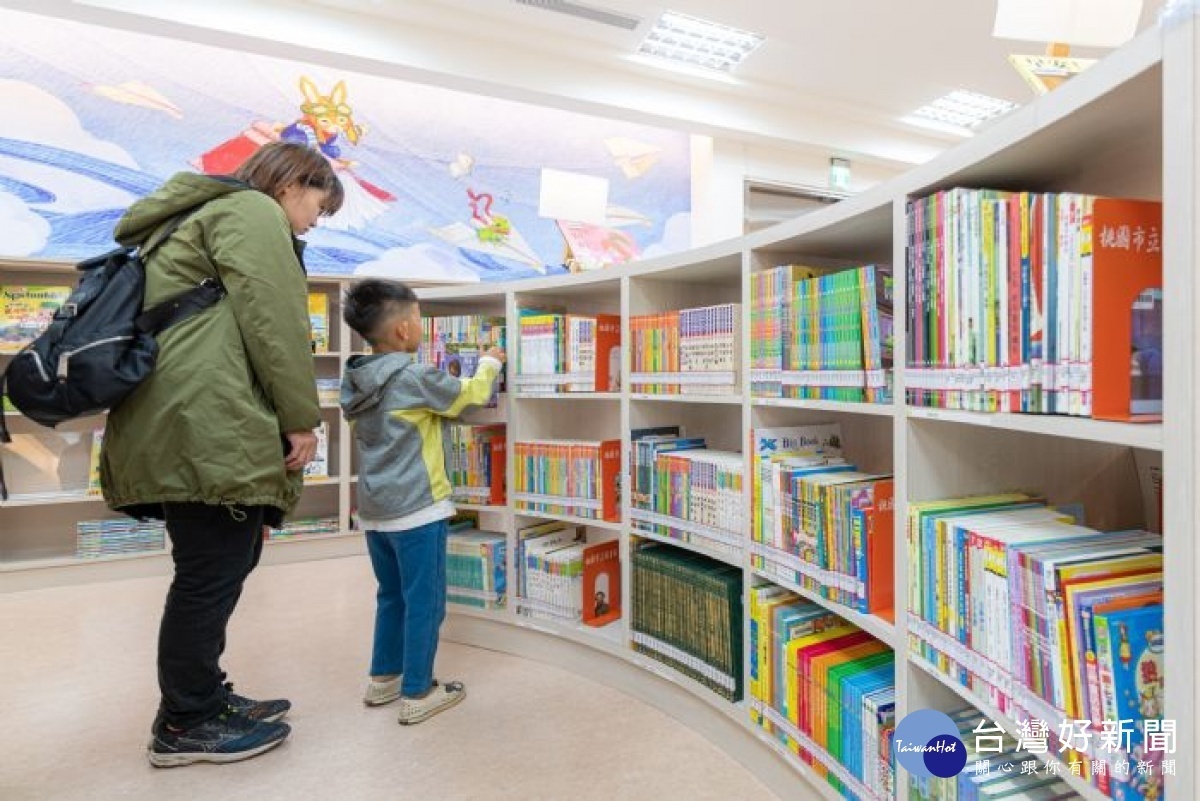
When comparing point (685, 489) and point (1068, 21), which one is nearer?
point (1068, 21)

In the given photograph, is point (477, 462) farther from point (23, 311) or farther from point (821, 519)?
point (23, 311)

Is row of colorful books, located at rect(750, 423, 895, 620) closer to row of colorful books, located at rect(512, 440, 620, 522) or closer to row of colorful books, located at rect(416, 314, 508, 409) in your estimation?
row of colorful books, located at rect(512, 440, 620, 522)

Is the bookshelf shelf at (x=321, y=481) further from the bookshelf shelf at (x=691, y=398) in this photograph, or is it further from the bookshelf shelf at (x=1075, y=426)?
the bookshelf shelf at (x=1075, y=426)

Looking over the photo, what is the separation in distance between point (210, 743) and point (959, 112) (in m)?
6.13

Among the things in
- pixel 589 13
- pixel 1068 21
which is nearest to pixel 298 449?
pixel 1068 21

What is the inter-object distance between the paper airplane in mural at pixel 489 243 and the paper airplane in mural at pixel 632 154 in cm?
104

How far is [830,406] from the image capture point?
1413 millimetres

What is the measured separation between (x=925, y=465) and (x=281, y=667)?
7.39ft

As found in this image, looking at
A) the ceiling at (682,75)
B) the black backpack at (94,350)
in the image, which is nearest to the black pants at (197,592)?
the black backpack at (94,350)

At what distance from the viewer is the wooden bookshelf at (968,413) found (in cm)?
68

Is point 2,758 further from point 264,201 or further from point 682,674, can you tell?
point 682,674

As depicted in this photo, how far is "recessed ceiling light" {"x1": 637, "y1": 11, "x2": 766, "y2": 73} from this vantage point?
3.88m

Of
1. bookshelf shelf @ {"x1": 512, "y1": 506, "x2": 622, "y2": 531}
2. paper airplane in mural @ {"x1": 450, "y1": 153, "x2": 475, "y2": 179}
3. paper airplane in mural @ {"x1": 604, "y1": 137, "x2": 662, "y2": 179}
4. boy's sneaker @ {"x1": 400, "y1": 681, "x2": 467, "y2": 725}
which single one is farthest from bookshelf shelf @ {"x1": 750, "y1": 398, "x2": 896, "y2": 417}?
paper airplane in mural @ {"x1": 604, "y1": 137, "x2": 662, "y2": 179}

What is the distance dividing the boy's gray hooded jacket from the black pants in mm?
344
